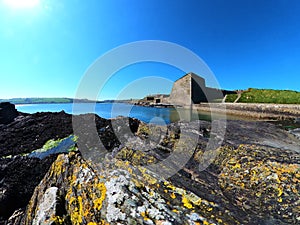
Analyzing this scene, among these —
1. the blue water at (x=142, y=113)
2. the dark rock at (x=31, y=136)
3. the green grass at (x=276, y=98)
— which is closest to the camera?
the dark rock at (x=31, y=136)

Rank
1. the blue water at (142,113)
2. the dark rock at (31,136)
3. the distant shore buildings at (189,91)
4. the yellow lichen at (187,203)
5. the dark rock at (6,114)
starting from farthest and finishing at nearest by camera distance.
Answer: the distant shore buildings at (189,91)
the blue water at (142,113)
the dark rock at (6,114)
the dark rock at (31,136)
the yellow lichen at (187,203)

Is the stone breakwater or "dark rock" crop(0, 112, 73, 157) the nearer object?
"dark rock" crop(0, 112, 73, 157)

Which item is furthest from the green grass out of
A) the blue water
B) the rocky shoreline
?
the rocky shoreline

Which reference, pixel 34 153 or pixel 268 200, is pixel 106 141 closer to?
pixel 34 153

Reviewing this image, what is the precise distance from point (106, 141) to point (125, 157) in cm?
215

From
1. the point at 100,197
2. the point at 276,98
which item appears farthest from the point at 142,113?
the point at 276,98

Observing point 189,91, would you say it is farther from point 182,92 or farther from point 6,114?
point 6,114

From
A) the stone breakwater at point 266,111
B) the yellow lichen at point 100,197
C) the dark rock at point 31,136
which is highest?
the stone breakwater at point 266,111

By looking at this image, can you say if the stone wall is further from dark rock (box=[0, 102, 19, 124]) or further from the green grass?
dark rock (box=[0, 102, 19, 124])

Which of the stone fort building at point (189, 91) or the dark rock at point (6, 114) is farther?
the stone fort building at point (189, 91)

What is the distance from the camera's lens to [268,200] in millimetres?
1953

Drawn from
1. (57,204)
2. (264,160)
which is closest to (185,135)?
(264,160)

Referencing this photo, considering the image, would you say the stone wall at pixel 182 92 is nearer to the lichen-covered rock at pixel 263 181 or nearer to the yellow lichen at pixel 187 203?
the lichen-covered rock at pixel 263 181

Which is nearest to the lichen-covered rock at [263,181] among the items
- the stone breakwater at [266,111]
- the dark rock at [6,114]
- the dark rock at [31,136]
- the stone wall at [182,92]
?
the dark rock at [31,136]
